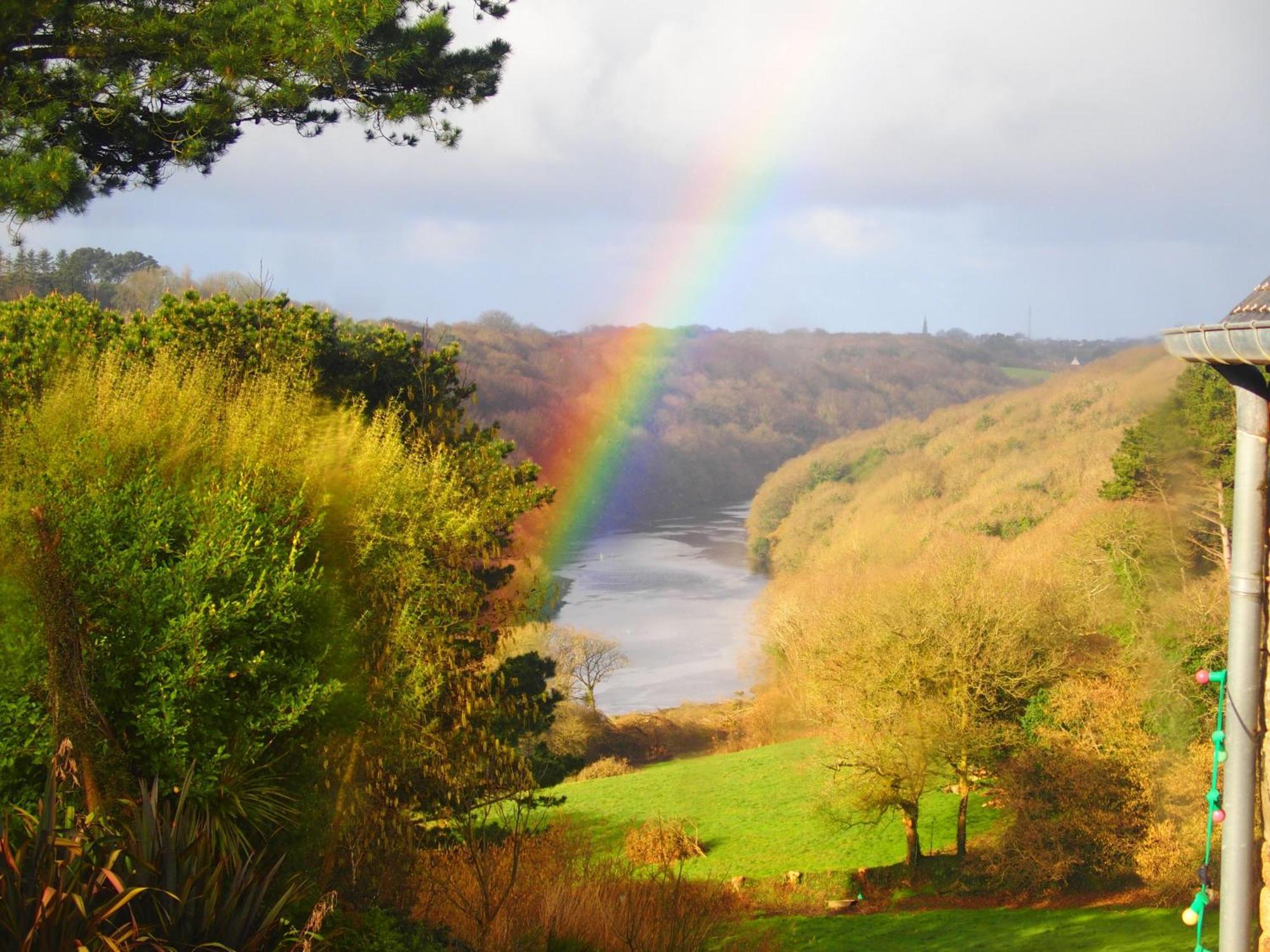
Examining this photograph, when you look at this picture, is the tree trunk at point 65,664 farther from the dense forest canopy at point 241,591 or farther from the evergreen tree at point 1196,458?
the evergreen tree at point 1196,458

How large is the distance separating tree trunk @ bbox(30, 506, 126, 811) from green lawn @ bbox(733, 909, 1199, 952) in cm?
959

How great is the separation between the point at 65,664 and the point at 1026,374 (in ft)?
194

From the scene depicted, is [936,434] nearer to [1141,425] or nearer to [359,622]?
[1141,425]

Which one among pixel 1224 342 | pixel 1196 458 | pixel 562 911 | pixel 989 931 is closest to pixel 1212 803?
pixel 1224 342

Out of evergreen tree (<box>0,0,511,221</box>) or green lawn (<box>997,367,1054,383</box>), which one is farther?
green lawn (<box>997,367,1054,383</box>)

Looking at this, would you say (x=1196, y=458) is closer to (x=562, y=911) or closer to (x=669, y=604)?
(x=562, y=911)

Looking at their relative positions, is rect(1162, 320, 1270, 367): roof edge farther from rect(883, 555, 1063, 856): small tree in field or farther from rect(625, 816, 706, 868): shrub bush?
rect(883, 555, 1063, 856): small tree in field

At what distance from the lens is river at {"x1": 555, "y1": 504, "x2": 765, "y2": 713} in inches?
1288

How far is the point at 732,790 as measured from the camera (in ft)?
77.3

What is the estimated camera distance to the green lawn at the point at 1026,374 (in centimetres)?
5375

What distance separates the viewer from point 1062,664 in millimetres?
19359

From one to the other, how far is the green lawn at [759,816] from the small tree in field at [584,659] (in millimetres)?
4765

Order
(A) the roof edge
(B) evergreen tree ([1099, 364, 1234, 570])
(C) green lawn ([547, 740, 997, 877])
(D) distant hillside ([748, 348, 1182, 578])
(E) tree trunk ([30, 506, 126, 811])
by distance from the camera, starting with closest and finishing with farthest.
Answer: (A) the roof edge
(E) tree trunk ([30, 506, 126, 811])
(B) evergreen tree ([1099, 364, 1234, 570])
(C) green lawn ([547, 740, 997, 877])
(D) distant hillside ([748, 348, 1182, 578])

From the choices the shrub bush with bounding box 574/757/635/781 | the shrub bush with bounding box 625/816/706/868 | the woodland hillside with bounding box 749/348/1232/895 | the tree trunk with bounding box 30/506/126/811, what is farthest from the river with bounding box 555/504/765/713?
the tree trunk with bounding box 30/506/126/811
